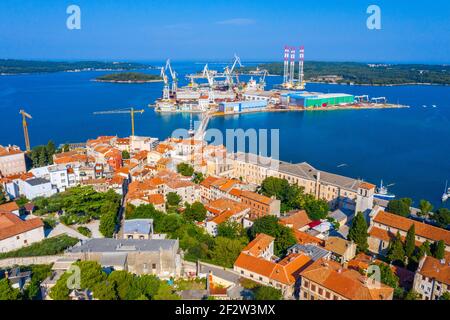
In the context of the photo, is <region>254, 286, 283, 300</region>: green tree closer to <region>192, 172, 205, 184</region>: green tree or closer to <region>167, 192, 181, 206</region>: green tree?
<region>167, 192, 181, 206</region>: green tree

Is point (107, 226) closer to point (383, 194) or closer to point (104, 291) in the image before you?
point (104, 291)

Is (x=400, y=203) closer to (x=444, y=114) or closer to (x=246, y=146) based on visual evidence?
(x=246, y=146)

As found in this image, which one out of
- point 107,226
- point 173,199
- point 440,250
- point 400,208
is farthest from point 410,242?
point 107,226

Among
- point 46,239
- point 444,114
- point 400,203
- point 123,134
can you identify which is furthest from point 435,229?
point 444,114

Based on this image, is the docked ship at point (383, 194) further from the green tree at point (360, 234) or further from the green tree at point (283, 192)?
the green tree at point (360, 234)

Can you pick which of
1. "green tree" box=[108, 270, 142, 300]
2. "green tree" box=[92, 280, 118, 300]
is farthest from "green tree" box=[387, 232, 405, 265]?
"green tree" box=[92, 280, 118, 300]
